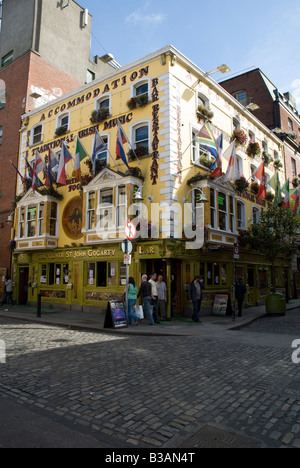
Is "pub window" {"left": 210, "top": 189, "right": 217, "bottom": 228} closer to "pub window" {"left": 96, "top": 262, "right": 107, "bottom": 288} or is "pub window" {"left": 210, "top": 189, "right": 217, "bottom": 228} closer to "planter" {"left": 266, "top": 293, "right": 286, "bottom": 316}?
"planter" {"left": 266, "top": 293, "right": 286, "bottom": 316}

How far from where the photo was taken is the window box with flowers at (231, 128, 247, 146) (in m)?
19.9

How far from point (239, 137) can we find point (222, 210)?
6143 millimetres

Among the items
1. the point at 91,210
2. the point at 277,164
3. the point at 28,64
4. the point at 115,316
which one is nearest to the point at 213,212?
the point at 91,210

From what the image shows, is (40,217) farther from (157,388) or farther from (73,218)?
(157,388)

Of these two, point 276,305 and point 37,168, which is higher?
point 37,168

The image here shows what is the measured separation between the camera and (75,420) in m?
3.86

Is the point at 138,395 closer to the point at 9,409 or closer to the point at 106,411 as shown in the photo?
the point at 106,411

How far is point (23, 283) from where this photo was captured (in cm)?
2119

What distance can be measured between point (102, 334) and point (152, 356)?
3598 millimetres

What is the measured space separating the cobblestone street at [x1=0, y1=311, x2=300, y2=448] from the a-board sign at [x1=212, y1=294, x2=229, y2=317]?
19.8 ft

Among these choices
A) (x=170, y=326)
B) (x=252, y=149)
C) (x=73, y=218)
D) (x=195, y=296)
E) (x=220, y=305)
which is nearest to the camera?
(x=170, y=326)

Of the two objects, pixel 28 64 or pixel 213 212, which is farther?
pixel 28 64

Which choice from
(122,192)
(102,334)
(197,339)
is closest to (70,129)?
(122,192)

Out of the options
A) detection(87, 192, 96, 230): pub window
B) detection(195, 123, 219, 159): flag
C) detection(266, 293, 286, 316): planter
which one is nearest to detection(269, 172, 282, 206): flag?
detection(195, 123, 219, 159): flag
